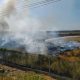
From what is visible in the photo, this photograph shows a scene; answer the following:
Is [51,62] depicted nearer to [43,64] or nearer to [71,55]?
[43,64]

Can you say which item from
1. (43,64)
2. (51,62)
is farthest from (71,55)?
(51,62)

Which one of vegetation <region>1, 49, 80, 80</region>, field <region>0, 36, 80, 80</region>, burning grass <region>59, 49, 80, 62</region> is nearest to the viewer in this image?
field <region>0, 36, 80, 80</region>

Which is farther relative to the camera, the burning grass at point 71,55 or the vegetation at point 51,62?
the burning grass at point 71,55

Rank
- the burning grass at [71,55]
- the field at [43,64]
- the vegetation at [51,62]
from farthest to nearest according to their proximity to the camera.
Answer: the burning grass at [71,55] < the vegetation at [51,62] < the field at [43,64]

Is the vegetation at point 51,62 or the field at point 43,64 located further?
the vegetation at point 51,62

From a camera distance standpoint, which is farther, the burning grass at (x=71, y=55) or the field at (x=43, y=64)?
the burning grass at (x=71, y=55)

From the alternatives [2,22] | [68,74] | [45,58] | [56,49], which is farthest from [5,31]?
[68,74]

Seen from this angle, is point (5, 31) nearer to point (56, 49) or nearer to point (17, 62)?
point (56, 49)

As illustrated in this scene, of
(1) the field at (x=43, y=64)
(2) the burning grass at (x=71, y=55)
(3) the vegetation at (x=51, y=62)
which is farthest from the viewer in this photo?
(2) the burning grass at (x=71, y=55)

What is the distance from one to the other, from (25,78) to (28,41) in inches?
555

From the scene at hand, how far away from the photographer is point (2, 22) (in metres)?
34.7

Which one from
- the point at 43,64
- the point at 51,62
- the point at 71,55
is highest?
the point at 71,55

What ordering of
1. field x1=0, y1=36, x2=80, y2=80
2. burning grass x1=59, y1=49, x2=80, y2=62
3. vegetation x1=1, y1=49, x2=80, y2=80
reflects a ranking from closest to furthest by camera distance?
1. field x1=0, y1=36, x2=80, y2=80
2. vegetation x1=1, y1=49, x2=80, y2=80
3. burning grass x1=59, y1=49, x2=80, y2=62

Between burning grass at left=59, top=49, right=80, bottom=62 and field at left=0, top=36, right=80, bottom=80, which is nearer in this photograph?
field at left=0, top=36, right=80, bottom=80
